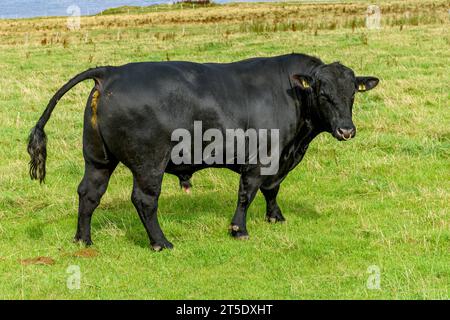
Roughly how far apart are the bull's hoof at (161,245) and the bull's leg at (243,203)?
79 cm

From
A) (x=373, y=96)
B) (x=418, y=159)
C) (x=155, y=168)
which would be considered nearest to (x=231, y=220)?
(x=155, y=168)

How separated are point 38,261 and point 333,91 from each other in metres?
3.73

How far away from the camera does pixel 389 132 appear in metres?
12.1

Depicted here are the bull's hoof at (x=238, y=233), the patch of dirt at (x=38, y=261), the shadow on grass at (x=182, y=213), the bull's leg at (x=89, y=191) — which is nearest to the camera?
the patch of dirt at (x=38, y=261)

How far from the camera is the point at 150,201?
6.96 metres

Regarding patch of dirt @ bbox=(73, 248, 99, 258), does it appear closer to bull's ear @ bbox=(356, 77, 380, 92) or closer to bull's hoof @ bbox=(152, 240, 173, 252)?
bull's hoof @ bbox=(152, 240, 173, 252)

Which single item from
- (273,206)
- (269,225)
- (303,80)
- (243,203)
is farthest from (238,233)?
(303,80)

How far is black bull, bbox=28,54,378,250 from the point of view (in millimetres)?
6746

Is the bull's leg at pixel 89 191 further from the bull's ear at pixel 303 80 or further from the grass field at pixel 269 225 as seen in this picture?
the bull's ear at pixel 303 80

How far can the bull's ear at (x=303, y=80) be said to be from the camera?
725 centimetres

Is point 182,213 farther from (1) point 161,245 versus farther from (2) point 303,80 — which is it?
(2) point 303,80

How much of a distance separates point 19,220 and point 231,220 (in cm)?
280

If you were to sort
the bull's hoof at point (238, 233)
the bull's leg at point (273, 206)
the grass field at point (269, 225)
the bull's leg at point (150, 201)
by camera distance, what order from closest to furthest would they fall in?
1. the grass field at point (269, 225)
2. the bull's leg at point (150, 201)
3. the bull's hoof at point (238, 233)
4. the bull's leg at point (273, 206)

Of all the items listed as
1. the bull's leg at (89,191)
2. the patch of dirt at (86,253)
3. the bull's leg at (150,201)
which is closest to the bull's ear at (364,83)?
the bull's leg at (150,201)
